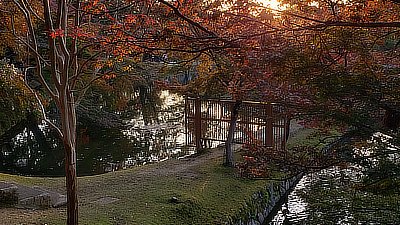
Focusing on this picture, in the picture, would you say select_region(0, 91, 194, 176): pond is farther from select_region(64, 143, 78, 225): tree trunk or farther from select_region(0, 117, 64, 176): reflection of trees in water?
select_region(64, 143, 78, 225): tree trunk

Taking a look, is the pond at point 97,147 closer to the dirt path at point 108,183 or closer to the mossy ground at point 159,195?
the dirt path at point 108,183

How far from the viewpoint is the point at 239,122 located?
37.0ft

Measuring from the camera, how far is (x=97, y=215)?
5.94 m

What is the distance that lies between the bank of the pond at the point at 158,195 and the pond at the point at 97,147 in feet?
8.70

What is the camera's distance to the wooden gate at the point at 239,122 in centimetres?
1074

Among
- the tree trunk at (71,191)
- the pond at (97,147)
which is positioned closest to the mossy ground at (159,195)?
the tree trunk at (71,191)

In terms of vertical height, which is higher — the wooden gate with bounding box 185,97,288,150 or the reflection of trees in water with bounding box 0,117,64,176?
the wooden gate with bounding box 185,97,288,150

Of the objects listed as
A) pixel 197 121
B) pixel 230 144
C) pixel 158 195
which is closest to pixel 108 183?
pixel 158 195

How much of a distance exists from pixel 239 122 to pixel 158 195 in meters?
4.77

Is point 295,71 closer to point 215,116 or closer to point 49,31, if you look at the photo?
point 49,31

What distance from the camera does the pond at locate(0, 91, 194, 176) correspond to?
12102 mm

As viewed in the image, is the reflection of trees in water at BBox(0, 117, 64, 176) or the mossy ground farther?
the reflection of trees in water at BBox(0, 117, 64, 176)

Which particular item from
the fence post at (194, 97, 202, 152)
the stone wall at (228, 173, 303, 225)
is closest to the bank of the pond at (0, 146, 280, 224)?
the stone wall at (228, 173, 303, 225)

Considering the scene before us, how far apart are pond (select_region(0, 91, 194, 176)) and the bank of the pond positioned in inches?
104
